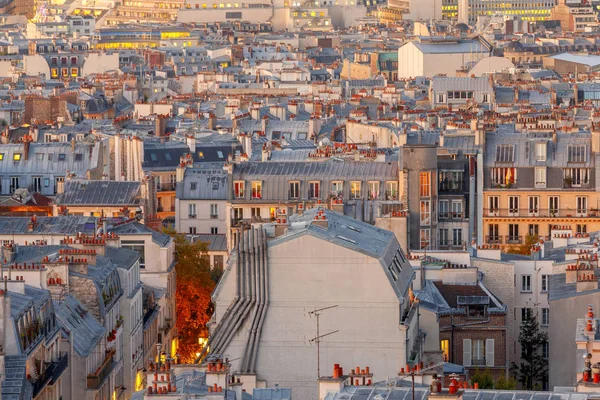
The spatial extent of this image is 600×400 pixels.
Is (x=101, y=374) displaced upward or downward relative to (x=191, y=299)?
upward

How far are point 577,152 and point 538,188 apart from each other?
5.27 feet

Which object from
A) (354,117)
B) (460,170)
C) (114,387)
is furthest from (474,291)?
(354,117)

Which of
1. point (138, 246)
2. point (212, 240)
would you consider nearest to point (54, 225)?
point (138, 246)

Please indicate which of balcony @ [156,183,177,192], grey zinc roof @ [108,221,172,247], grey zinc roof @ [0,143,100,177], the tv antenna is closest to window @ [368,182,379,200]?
grey zinc roof @ [108,221,172,247]

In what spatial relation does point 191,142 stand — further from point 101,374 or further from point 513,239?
point 101,374

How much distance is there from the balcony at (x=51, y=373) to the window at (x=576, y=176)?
98.9ft

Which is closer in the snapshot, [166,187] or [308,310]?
[308,310]

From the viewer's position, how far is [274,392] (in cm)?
3609

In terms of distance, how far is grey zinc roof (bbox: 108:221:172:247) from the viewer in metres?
57.2

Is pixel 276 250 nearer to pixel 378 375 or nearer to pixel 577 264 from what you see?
pixel 378 375

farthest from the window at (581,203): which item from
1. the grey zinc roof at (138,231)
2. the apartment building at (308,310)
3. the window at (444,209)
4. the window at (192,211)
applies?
the apartment building at (308,310)

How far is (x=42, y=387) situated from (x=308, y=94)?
93.5 m

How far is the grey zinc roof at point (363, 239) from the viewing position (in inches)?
1681

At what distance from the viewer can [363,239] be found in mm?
44469
